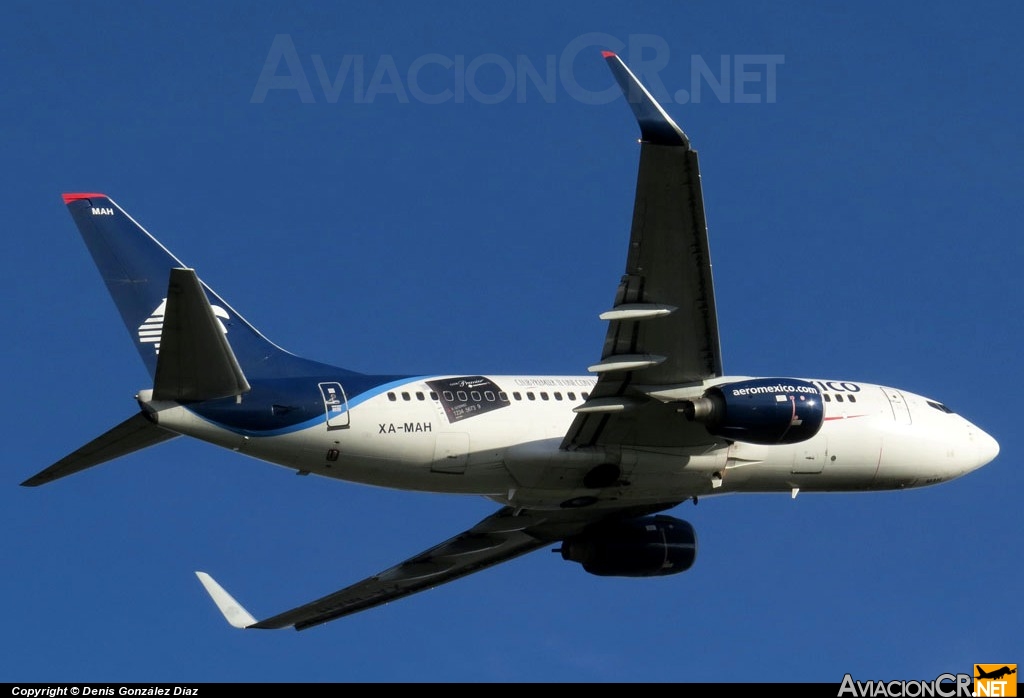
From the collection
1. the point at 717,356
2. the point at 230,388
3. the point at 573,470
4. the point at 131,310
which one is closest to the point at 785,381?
the point at 717,356

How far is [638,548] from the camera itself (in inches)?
1735

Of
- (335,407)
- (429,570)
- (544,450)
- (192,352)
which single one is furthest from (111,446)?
(429,570)

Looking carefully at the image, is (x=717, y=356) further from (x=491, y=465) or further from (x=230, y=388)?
(x=230, y=388)

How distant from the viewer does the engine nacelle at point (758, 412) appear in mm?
37594

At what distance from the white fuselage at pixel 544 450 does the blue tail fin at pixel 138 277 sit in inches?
105

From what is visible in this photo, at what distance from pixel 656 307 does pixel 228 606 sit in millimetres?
17498

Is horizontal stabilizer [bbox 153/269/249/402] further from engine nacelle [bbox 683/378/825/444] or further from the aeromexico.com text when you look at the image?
the aeromexico.com text

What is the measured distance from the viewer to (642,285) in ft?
113

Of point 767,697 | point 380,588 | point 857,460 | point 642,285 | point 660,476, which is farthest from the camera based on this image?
point 380,588

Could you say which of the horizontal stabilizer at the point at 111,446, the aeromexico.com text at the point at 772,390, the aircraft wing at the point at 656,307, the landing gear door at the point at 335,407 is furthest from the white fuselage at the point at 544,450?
the horizontal stabilizer at the point at 111,446

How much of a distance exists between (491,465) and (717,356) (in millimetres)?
5867

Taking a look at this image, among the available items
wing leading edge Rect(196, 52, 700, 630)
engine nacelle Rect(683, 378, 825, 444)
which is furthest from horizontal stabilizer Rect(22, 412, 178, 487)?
engine nacelle Rect(683, 378, 825, 444)

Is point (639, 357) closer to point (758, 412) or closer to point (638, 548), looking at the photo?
point (758, 412)

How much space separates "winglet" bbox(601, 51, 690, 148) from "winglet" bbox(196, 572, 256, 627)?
68.0 feet
